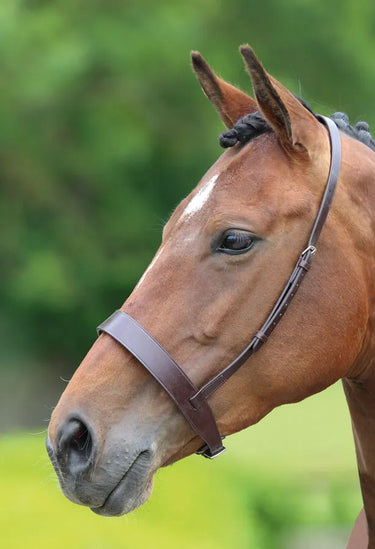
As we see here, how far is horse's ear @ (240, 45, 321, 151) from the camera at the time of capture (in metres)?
2.30

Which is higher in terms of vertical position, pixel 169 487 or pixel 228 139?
pixel 228 139

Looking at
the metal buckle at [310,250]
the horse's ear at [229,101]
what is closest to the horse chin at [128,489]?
the metal buckle at [310,250]

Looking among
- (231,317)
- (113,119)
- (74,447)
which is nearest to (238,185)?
(231,317)

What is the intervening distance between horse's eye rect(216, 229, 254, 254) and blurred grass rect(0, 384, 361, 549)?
2.17 m

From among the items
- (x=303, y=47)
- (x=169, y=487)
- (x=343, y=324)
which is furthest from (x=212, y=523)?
(x=303, y=47)

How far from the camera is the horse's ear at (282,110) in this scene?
2.30 m

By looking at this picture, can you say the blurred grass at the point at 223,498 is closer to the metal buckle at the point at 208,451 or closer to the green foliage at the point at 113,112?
the metal buckle at the point at 208,451

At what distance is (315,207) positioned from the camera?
7.84ft

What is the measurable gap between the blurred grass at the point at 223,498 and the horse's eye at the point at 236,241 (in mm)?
2170

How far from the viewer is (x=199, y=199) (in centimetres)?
241

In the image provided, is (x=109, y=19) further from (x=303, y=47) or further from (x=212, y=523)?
(x=212, y=523)

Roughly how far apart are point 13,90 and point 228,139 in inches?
239

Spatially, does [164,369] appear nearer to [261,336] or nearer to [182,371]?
[182,371]

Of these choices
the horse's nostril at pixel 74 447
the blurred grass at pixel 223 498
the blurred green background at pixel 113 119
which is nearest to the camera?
the horse's nostril at pixel 74 447
